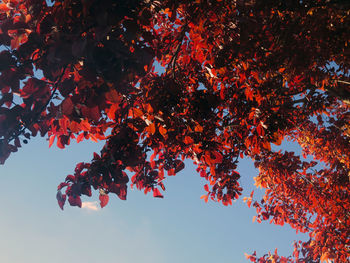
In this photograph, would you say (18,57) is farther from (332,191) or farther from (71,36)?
(332,191)

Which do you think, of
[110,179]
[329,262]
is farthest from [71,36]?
[329,262]

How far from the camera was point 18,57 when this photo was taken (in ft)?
7.10

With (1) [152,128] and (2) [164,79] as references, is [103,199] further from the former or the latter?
(2) [164,79]

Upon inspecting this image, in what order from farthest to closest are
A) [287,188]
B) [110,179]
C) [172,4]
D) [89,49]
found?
[287,188]
[110,179]
[172,4]
[89,49]

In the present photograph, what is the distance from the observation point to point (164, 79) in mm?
3656

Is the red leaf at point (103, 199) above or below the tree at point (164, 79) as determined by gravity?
below

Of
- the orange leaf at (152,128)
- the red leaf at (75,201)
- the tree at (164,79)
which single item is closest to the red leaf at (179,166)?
the tree at (164,79)

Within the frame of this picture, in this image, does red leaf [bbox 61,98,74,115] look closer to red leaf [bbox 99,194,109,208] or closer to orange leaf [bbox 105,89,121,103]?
orange leaf [bbox 105,89,121,103]

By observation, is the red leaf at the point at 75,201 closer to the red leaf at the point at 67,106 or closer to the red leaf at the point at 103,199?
the red leaf at the point at 103,199

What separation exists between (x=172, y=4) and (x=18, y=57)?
1709mm

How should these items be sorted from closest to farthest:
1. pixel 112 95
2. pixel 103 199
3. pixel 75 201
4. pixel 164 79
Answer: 1. pixel 112 95
2. pixel 75 201
3. pixel 103 199
4. pixel 164 79

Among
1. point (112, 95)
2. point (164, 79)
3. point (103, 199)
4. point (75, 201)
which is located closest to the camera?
point (112, 95)

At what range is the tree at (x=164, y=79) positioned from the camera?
203cm

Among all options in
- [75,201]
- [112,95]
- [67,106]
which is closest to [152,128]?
[112,95]
